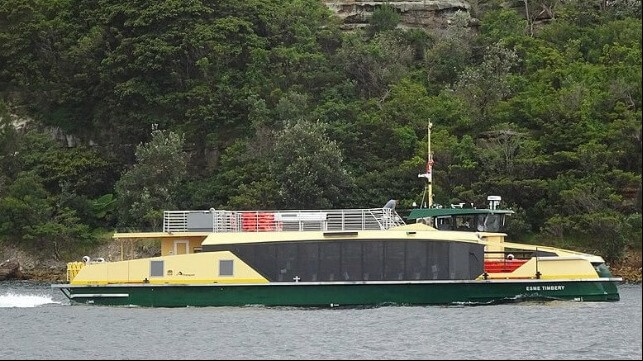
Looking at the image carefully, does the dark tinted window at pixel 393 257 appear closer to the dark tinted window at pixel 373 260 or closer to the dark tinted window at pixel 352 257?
the dark tinted window at pixel 373 260

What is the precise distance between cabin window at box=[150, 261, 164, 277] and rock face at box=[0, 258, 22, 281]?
1010 inches

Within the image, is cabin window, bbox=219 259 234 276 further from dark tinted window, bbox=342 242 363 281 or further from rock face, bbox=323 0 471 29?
rock face, bbox=323 0 471 29

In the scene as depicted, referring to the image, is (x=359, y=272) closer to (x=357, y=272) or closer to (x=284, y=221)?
(x=357, y=272)

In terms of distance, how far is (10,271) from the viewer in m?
72.1

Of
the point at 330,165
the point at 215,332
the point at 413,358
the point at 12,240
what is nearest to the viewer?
the point at 413,358

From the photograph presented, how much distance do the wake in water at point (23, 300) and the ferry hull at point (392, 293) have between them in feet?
25.3

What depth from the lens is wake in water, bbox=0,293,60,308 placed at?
52.3m

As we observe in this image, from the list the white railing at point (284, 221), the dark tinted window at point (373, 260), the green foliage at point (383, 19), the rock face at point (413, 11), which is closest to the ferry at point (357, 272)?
the dark tinted window at point (373, 260)

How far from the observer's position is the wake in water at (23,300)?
172ft

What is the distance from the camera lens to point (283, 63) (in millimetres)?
79875

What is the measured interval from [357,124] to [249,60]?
947cm

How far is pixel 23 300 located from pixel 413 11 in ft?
141

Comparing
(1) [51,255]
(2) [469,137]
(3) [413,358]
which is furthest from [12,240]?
(3) [413,358]

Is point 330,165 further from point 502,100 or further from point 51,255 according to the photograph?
point 51,255
